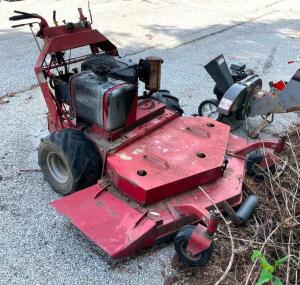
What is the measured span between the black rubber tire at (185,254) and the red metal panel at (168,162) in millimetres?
348

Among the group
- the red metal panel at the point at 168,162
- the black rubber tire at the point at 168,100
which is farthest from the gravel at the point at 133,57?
the black rubber tire at the point at 168,100

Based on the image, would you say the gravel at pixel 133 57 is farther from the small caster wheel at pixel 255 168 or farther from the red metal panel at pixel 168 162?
the small caster wheel at pixel 255 168

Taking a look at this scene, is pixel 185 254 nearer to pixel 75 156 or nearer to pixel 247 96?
pixel 75 156

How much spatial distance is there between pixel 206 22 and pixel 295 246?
23.0ft

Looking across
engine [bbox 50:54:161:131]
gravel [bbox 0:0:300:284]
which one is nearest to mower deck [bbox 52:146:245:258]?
gravel [bbox 0:0:300:284]

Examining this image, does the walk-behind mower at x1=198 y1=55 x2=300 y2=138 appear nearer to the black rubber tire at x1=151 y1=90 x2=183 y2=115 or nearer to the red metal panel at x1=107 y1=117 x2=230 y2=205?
the black rubber tire at x1=151 y1=90 x2=183 y2=115

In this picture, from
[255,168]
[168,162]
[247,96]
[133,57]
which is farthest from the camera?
[133,57]

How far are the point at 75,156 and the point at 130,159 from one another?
41 centimetres

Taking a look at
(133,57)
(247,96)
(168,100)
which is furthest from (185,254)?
(133,57)

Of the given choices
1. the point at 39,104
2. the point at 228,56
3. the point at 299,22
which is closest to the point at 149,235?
the point at 39,104

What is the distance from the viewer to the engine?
3137 millimetres

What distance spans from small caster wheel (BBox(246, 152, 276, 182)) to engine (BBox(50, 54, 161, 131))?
40.6 inches

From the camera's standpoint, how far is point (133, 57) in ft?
22.1

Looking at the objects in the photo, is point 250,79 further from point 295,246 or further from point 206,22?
point 206,22
